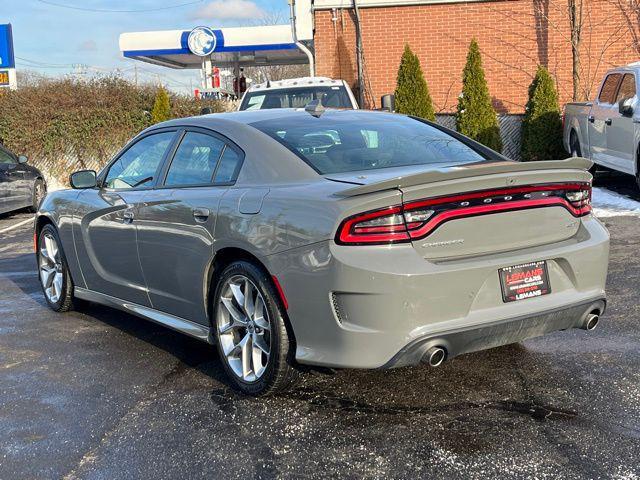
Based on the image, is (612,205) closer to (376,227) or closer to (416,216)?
(416,216)

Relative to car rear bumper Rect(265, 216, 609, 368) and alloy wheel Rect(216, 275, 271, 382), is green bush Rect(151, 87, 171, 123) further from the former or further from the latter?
car rear bumper Rect(265, 216, 609, 368)

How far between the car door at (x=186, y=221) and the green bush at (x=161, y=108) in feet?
46.5

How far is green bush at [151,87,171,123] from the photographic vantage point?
18.7 metres

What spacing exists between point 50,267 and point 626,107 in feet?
26.0

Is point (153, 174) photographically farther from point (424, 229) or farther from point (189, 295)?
point (424, 229)

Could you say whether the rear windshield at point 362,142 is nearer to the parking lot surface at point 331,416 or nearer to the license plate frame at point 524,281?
the license plate frame at point 524,281

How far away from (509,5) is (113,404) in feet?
53.5

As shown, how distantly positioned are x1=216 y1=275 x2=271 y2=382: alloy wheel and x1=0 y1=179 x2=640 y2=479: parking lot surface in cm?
18

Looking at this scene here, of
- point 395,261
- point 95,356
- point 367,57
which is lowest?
point 95,356

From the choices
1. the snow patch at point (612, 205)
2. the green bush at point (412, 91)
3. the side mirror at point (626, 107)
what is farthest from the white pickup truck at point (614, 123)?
the green bush at point (412, 91)

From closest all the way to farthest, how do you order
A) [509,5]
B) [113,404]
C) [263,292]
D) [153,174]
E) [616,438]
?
[616,438]
[263,292]
[113,404]
[153,174]
[509,5]

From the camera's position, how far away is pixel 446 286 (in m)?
3.51

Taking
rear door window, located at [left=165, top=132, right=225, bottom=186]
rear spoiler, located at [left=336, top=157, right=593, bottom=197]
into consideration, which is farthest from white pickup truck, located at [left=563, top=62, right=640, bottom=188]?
rear door window, located at [left=165, top=132, right=225, bottom=186]

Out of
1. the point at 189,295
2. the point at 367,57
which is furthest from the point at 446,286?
the point at 367,57
